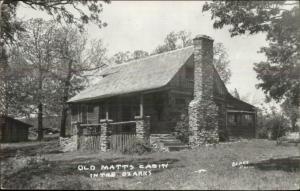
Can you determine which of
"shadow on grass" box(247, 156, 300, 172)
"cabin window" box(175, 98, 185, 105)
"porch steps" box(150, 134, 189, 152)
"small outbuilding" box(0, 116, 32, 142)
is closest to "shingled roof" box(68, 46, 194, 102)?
"cabin window" box(175, 98, 185, 105)

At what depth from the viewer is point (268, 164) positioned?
17078 mm

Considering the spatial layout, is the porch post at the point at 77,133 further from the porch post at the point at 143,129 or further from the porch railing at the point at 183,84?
the porch railing at the point at 183,84

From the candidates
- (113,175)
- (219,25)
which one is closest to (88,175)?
(113,175)

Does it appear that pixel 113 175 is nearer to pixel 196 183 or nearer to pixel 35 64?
pixel 196 183

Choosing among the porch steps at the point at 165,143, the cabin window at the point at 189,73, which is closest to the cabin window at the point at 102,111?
the cabin window at the point at 189,73

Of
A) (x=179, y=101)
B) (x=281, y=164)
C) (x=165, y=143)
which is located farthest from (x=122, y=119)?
(x=281, y=164)

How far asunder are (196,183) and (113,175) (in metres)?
3.23

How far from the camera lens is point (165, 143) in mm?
23688

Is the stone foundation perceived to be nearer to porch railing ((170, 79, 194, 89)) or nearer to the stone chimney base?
porch railing ((170, 79, 194, 89))

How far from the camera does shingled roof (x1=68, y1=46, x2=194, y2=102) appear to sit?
2714cm

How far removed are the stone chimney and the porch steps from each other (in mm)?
1304

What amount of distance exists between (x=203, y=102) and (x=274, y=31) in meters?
12.0

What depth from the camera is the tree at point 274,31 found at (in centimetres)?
1398

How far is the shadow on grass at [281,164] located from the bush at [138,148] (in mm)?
7012
